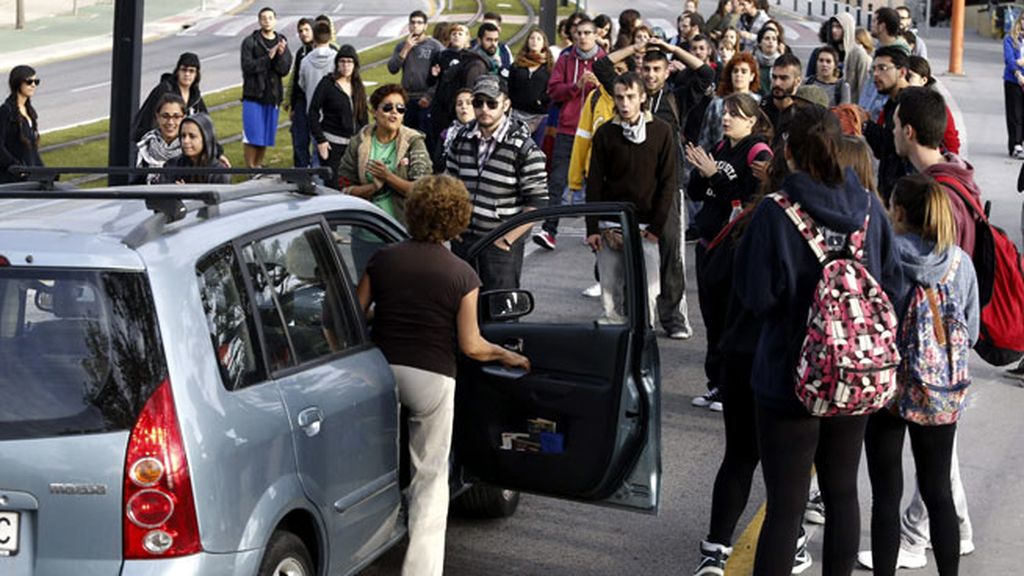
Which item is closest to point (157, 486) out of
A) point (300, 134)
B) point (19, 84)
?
point (19, 84)

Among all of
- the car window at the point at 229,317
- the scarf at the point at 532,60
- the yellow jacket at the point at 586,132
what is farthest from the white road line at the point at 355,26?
the car window at the point at 229,317

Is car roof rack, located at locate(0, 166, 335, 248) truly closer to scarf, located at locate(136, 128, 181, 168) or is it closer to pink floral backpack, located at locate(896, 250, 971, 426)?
pink floral backpack, located at locate(896, 250, 971, 426)

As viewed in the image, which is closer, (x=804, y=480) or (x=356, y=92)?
A: (x=804, y=480)

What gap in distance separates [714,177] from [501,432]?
3005 mm

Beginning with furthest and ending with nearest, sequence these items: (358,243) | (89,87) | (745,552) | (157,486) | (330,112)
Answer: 1. (89,87)
2. (330,112)
3. (745,552)
4. (358,243)
5. (157,486)

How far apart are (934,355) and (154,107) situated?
7532mm

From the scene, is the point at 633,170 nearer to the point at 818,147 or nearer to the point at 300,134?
the point at 818,147

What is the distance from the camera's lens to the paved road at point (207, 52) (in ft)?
98.2

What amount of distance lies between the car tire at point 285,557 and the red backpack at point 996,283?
285 centimetres

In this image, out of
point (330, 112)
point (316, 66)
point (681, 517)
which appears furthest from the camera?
Answer: point (316, 66)

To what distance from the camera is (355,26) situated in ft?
171

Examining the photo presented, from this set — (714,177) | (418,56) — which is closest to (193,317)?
(714,177)

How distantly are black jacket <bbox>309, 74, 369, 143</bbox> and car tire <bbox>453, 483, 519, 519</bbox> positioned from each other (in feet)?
25.4

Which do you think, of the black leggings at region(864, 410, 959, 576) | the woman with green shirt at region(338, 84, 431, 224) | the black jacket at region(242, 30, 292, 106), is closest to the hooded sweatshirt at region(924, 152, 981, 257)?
the black leggings at region(864, 410, 959, 576)
